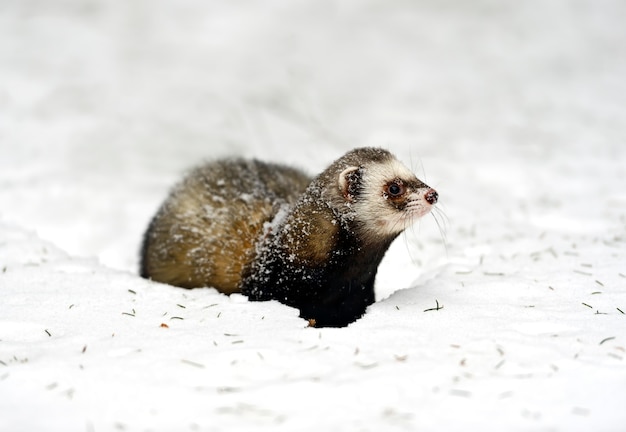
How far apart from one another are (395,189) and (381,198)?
0.10 meters

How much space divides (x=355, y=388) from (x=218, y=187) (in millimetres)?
2735

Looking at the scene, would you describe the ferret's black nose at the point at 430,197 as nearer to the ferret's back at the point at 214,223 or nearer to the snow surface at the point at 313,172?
the snow surface at the point at 313,172

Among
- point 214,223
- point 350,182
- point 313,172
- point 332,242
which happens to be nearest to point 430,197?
point 350,182

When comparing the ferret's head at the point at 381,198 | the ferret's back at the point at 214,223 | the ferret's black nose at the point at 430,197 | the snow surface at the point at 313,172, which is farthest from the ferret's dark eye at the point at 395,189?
the ferret's back at the point at 214,223

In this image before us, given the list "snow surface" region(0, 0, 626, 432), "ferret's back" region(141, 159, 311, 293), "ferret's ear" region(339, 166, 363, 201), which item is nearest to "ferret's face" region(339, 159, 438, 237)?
"ferret's ear" region(339, 166, 363, 201)

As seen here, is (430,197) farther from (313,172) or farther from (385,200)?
(313,172)

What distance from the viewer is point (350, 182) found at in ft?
12.2

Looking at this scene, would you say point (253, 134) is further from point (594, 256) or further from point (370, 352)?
point (370, 352)

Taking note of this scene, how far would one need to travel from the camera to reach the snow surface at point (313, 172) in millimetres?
2455

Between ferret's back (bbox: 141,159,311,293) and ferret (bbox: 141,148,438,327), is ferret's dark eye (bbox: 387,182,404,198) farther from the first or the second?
ferret's back (bbox: 141,159,311,293)

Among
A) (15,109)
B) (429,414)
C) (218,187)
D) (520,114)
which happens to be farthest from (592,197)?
(15,109)

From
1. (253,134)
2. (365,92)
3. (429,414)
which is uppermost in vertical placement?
(365,92)

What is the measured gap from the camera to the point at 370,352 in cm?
286

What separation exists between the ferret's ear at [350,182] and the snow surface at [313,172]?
2.22 ft
